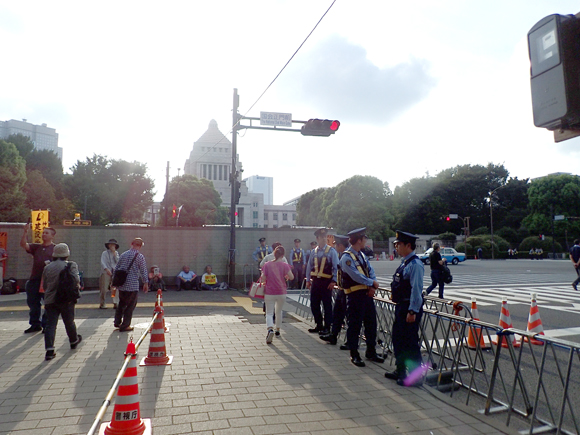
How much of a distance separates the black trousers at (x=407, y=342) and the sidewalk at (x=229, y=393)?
303 millimetres

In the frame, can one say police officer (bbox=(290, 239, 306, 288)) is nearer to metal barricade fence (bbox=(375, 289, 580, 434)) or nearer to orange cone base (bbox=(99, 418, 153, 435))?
metal barricade fence (bbox=(375, 289, 580, 434))

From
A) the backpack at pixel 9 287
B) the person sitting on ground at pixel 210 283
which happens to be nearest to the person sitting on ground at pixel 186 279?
the person sitting on ground at pixel 210 283

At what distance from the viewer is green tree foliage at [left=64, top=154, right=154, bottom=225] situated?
47.4 metres

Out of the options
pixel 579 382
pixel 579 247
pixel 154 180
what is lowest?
pixel 579 382

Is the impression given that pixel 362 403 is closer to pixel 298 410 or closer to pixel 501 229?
pixel 298 410

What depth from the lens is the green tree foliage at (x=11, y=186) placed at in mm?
37125

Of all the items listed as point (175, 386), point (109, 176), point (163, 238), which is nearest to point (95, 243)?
point (163, 238)

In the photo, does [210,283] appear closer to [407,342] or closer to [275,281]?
[275,281]

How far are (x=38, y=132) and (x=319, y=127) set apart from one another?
6095 inches

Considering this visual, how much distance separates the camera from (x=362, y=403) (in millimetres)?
4672

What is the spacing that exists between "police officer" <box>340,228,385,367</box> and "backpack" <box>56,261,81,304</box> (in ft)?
13.7

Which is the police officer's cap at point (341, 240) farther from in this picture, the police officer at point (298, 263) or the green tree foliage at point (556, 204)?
the green tree foliage at point (556, 204)

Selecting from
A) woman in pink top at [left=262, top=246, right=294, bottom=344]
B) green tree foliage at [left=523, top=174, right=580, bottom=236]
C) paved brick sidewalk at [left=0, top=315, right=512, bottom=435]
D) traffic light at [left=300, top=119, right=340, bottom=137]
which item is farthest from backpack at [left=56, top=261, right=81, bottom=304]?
green tree foliage at [left=523, top=174, right=580, bottom=236]

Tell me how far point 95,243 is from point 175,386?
1369 cm
